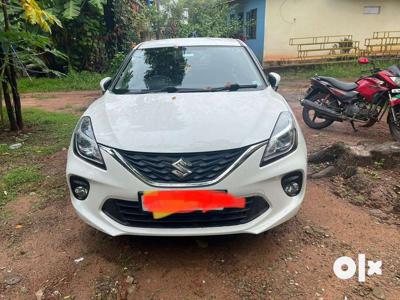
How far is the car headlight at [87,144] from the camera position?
8.54ft

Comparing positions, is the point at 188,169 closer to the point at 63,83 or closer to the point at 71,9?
the point at 71,9

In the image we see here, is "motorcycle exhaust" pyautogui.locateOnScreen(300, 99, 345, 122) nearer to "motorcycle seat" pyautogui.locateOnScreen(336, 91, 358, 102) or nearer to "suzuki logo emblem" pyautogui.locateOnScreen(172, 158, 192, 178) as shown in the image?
"motorcycle seat" pyautogui.locateOnScreen(336, 91, 358, 102)

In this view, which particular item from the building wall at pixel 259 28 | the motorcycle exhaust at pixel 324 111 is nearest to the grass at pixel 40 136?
the motorcycle exhaust at pixel 324 111

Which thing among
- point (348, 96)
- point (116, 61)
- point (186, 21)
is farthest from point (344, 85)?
point (186, 21)

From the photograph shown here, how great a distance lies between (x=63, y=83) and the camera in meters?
12.0

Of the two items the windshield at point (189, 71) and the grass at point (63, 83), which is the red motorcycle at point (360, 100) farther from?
the grass at point (63, 83)

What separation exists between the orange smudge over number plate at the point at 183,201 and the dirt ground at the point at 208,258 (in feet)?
1.69

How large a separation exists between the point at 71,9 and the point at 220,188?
9190mm

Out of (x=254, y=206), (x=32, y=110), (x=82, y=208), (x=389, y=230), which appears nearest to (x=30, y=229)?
(x=82, y=208)

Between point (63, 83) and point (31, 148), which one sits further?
point (63, 83)

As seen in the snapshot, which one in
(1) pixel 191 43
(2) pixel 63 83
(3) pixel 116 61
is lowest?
(2) pixel 63 83

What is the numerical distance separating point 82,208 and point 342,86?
486 centimetres

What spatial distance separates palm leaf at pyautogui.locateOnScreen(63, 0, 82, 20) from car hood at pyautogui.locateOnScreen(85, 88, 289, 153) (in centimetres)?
743

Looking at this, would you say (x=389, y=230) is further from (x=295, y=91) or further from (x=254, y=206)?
(x=295, y=91)
